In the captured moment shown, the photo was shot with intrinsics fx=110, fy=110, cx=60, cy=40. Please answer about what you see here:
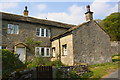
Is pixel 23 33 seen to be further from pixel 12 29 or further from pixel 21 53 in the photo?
pixel 21 53

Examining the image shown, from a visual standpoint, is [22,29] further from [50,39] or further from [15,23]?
[50,39]

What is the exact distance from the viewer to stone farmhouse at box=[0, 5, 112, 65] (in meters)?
14.6

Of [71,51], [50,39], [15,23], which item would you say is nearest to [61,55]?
[71,51]

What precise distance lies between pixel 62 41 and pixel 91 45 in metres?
4.16

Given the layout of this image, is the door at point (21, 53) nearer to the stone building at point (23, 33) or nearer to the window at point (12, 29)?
the stone building at point (23, 33)

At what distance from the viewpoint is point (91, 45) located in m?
15.6

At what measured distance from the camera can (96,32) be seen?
16422mm

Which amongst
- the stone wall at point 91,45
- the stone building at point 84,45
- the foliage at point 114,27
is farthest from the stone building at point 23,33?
the foliage at point 114,27

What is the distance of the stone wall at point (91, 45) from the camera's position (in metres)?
14.5

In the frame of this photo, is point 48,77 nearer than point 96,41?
Yes

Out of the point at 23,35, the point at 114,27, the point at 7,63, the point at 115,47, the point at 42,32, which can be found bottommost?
the point at 7,63

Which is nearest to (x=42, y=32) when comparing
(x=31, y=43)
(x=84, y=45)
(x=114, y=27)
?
(x=31, y=43)

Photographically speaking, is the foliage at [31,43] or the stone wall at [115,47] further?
the stone wall at [115,47]

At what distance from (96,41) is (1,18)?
13.6 m
